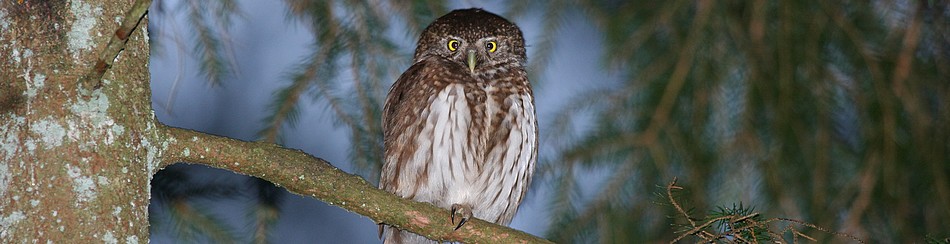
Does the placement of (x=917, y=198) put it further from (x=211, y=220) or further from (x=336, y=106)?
(x=211, y=220)

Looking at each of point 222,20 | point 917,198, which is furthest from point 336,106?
point 917,198

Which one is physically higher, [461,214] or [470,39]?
[470,39]

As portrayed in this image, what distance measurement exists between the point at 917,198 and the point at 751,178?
46 cm

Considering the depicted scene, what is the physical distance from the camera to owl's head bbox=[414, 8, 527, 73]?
3.01 meters

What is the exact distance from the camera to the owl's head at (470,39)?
3010 mm

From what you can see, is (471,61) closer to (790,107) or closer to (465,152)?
(465,152)

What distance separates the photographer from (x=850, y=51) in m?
2.67

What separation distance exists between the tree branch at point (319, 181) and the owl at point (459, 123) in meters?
0.57

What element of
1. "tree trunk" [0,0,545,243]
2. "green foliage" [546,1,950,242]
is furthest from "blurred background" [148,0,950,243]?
"tree trunk" [0,0,545,243]

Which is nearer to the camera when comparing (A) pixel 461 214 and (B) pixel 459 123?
(A) pixel 461 214

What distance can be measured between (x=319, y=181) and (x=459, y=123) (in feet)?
3.04

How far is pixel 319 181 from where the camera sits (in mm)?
1901

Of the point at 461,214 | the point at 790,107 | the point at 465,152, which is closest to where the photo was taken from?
the point at 461,214

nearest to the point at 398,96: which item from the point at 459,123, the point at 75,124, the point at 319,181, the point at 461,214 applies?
the point at 459,123
